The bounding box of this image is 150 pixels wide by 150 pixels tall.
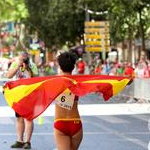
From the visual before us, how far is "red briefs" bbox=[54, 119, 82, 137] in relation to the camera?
744 cm

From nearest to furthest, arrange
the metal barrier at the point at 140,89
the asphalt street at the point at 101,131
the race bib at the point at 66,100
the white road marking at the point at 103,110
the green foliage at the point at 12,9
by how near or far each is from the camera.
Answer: the race bib at the point at 66,100 < the asphalt street at the point at 101,131 < the white road marking at the point at 103,110 < the metal barrier at the point at 140,89 < the green foliage at the point at 12,9

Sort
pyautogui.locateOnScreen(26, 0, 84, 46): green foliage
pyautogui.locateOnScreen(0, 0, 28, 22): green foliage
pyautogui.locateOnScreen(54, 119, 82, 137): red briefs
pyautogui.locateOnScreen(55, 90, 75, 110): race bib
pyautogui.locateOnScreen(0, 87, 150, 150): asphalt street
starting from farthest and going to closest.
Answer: pyautogui.locateOnScreen(0, 0, 28, 22): green foliage, pyautogui.locateOnScreen(26, 0, 84, 46): green foliage, pyautogui.locateOnScreen(0, 87, 150, 150): asphalt street, pyautogui.locateOnScreen(55, 90, 75, 110): race bib, pyautogui.locateOnScreen(54, 119, 82, 137): red briefs

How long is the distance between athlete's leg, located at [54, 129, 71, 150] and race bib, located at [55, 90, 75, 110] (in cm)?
31

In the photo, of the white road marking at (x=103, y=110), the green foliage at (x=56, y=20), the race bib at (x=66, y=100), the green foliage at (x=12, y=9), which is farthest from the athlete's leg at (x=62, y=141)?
the green foliage at (x=12, y=9)

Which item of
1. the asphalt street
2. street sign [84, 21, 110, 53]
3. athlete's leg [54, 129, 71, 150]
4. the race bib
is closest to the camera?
athlete's leg [54, 129, 71, 150]

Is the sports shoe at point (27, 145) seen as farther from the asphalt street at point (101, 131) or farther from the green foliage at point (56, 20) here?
the green foliage at point (56, 20)

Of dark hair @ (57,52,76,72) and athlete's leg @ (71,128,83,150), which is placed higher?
dark hair @ (57,52,76,72)

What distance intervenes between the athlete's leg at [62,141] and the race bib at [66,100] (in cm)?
31

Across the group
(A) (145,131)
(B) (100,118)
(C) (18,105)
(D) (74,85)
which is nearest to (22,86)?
(C) (18,105)

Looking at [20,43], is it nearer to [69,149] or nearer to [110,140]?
[110,140]

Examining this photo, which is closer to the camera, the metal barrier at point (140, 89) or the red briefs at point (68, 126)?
the red briefs at point (68, 126)

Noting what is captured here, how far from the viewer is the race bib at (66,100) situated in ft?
24.8

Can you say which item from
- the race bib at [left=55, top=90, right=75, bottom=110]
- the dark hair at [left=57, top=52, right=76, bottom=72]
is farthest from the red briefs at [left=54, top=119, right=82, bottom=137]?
the dark hair at [left=57, top=52, right=76, bottom=72]

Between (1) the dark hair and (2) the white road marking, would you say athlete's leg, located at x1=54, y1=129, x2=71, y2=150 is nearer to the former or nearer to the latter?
(1) the dark hair
